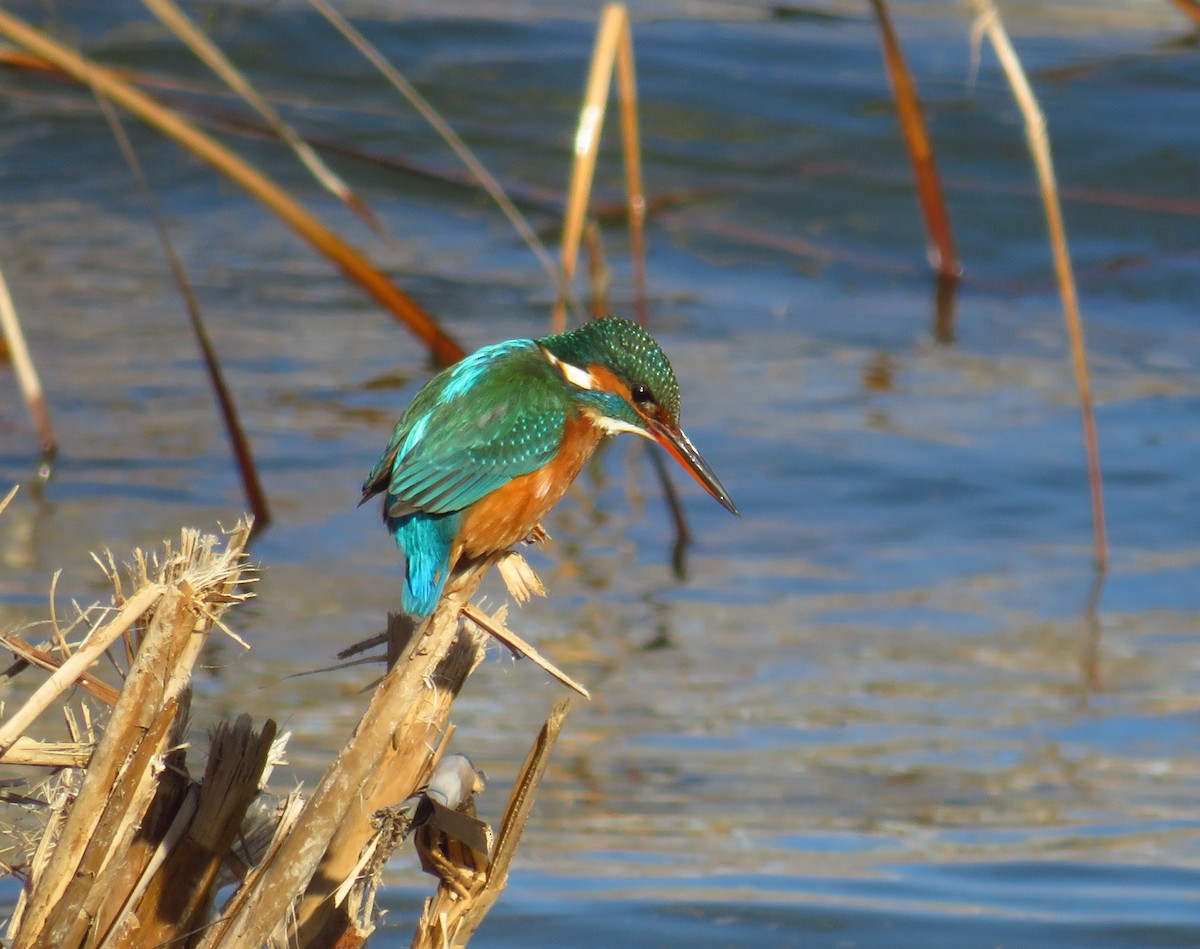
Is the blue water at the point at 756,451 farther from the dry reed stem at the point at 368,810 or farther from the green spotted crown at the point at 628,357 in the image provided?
the green spotted crown at the point at 628,357

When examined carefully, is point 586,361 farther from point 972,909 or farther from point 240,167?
point 240,167

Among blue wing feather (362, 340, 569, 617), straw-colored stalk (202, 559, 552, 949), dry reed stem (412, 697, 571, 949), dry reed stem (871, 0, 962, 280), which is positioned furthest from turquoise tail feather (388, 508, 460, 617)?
dry reed stem (871, 0, 962, 280)

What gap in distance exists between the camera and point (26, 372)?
504 centimetres

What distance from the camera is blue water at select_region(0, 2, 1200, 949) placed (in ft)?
11.8

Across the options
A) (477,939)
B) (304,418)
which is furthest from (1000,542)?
(477,939)

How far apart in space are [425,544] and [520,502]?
186mm

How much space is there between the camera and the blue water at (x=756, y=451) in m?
3.59

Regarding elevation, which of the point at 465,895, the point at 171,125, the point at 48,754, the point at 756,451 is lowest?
the point at 756,451

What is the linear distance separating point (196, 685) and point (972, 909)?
194 cm

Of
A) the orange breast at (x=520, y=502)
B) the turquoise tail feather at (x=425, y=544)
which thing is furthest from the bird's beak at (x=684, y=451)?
the turquoise tail feather at (x=425, y=544)

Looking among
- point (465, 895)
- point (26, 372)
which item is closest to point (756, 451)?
point (26, 372)

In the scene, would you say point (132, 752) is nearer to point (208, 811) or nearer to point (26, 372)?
point (208, 811)

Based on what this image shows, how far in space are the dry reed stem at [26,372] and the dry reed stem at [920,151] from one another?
2566 millimetres

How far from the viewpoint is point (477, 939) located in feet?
10.2
